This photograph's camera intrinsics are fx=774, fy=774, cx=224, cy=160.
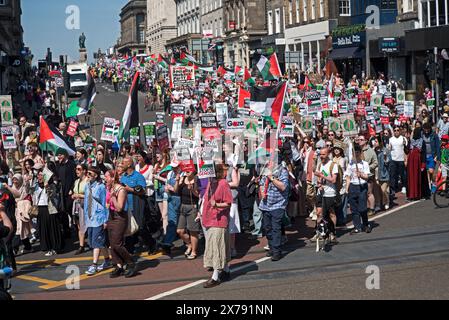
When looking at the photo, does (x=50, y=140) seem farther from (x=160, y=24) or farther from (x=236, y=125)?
(x=160, y=24)

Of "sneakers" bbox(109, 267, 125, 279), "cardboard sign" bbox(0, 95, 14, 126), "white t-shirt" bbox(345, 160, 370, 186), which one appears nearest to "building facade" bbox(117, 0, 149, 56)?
"cardboard sign" bbox(0, 95, 14, 126)

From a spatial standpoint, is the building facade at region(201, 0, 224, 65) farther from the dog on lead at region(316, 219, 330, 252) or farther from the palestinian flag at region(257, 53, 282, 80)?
the dog on lead at region(316, 219, 330, 252)

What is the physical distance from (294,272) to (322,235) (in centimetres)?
150

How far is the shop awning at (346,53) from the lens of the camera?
4734 centimetres

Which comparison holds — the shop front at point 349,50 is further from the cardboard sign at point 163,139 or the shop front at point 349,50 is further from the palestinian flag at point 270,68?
the cardboard sign at point 163,139

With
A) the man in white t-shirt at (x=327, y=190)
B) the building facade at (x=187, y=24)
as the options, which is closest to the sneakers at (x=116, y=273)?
the man in white t-shirt at (x=327, y=190)

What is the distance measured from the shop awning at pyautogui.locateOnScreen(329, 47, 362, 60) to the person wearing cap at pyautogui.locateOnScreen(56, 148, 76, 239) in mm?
34603

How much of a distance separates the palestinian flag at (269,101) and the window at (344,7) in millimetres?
37371

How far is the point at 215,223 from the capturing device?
1069 cm

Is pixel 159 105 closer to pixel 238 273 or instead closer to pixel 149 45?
pixel 238 273

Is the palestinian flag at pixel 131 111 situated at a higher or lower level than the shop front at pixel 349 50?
lower

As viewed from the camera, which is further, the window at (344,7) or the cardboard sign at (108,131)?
the window at (344,7)

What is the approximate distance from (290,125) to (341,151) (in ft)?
8.64

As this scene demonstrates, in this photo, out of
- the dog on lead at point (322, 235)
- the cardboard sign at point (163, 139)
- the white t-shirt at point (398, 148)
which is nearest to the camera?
the dog on lead at point (322, 235)
